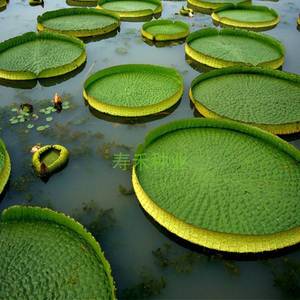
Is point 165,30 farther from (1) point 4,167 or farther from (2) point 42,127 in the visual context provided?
(1) point 4,167

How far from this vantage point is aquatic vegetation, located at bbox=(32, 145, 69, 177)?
17.6 ft

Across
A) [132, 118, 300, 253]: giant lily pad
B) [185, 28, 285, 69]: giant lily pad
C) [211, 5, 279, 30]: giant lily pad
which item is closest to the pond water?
[132, 118, 300, 253]: giant lily pad

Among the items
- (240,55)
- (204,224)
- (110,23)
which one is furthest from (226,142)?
(110,23)

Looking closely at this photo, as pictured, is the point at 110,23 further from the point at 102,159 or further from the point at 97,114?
the point at 102,159

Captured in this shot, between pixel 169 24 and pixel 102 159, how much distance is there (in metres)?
6.33

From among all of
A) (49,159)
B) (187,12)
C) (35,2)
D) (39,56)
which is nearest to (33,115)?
(49,159)

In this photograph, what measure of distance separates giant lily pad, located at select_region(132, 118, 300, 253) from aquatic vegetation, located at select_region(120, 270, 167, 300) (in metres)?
0.65

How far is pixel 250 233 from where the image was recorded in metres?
4.29

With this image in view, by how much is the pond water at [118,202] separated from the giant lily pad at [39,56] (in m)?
0.28

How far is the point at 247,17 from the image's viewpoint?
11.0m

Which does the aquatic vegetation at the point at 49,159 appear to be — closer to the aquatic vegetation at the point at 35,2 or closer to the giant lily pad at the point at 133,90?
the giant lily pad at the point at 133,90

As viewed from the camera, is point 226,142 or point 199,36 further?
point 199,36

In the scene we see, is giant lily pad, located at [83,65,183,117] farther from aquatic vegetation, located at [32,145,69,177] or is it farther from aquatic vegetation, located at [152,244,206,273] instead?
aquatic vegetation, located at [152,244,206,273]

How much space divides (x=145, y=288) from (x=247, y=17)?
31.7ft
